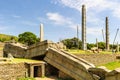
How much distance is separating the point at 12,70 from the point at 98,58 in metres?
11.8

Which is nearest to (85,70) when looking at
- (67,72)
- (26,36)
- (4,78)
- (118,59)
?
(67,72)

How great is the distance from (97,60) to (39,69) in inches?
344

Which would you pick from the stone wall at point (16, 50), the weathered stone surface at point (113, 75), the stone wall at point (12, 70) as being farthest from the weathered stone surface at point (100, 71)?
the stone wall at point (16, 50)

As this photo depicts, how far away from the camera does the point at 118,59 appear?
28.9 m

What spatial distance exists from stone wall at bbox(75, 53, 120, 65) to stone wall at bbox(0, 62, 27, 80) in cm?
723

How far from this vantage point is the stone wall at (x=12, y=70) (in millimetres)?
14586

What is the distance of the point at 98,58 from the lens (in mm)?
24531

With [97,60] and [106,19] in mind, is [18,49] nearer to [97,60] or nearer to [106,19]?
[97,60]

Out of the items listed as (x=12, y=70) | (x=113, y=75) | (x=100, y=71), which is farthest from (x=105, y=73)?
(x=12, y=70)

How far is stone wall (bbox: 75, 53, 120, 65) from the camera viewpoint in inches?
897

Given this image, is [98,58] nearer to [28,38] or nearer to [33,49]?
[33,49]

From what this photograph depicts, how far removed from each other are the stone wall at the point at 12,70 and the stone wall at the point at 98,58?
23.7ft

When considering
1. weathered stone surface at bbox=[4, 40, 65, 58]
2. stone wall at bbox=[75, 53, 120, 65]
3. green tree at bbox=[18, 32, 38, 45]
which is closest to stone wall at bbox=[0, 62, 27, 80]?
weathered stone surface at bbox=[4, 40, 65, 58]

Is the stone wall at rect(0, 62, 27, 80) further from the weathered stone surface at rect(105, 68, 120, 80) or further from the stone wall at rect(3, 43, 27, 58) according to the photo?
the weathered stone surface at rect(105, 68, 120, 80)
